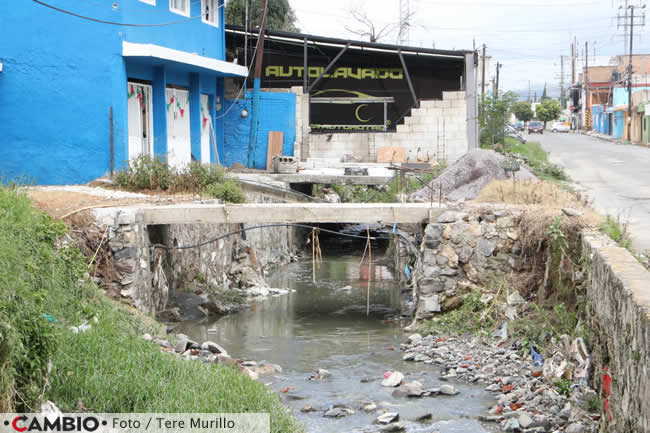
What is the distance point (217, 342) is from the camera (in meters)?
13.1

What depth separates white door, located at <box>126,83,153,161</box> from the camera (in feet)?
60.4

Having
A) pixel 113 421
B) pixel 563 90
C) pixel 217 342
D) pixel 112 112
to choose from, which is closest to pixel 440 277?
pixel 217 342

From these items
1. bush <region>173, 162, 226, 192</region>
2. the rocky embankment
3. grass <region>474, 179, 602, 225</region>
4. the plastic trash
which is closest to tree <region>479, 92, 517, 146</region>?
grass <region>474, 179, 602, 225</region>

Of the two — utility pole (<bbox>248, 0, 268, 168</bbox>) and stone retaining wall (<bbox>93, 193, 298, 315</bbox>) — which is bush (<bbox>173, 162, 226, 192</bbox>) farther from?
→ utility pole (<bbox>248, 0, 268, 168</bbox>)

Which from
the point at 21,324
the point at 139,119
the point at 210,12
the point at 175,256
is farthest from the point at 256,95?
the point at 21,324

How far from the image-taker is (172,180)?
54.9ft

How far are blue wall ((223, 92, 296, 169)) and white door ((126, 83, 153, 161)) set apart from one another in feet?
17.9

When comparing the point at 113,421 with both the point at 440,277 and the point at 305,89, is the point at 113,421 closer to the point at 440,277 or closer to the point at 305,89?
the point at 440,277

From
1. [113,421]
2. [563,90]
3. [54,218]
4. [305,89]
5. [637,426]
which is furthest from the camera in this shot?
[563,90]

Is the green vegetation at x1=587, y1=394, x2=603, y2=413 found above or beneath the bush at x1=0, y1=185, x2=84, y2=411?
beneath

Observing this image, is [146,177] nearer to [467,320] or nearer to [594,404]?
[467,320]

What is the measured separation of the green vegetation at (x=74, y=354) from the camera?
668 cm

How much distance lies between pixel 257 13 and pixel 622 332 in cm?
2645

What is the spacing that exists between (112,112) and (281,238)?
7.86 m
